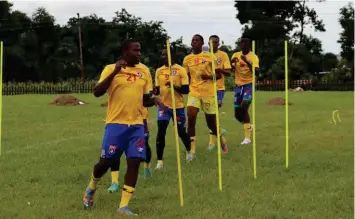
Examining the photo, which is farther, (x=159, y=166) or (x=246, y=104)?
(x=246, y=104)

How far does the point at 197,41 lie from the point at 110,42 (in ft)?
180

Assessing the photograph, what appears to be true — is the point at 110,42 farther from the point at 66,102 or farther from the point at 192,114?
the point at 192,114

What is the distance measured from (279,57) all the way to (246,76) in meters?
47.7

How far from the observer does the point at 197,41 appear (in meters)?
9.73

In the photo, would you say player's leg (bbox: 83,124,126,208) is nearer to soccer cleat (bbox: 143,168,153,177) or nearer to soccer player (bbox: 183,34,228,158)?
soccer cleat (bbox: 143,168,153,177)

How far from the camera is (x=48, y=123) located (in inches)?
672

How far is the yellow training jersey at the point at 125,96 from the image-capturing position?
20.5ft

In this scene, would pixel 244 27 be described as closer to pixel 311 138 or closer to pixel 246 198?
pixel 311 138

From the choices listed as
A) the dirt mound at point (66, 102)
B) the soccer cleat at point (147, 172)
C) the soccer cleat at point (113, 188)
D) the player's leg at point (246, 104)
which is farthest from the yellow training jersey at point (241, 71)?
the dirt mound at point (66, 102)

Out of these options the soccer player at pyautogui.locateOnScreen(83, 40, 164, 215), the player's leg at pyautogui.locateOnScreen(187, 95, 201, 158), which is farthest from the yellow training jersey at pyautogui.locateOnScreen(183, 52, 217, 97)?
the soccer player at pyautogui.locateOnScreen(83, 40, 164, 215)

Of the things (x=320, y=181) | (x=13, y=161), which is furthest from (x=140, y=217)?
(x=13, y=161)

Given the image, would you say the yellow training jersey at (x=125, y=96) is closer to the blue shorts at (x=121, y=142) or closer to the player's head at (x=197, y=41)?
the blue shorts at (x=121, y=142)

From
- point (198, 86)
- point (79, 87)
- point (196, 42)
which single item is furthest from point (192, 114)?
point (79, 87)

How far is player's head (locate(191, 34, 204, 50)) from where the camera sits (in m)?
9.69
